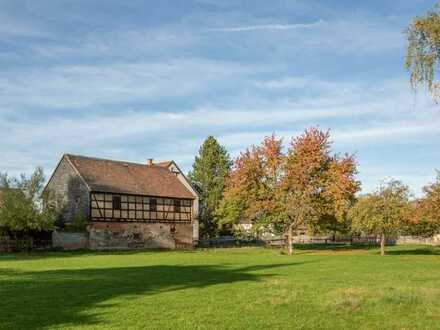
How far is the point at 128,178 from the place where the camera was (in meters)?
66.5

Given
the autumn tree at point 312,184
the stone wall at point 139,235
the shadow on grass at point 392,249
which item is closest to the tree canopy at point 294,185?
the autumn tree at point 312,184

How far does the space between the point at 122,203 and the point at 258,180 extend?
1724cm

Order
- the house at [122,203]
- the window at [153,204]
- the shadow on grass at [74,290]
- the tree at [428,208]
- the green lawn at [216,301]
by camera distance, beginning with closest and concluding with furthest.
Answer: the green lawn at [216,301], the shadow on grass at [74,290], the tree at [428,208], the house at [122,203], the window at [153,204]

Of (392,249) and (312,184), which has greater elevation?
(312,184)

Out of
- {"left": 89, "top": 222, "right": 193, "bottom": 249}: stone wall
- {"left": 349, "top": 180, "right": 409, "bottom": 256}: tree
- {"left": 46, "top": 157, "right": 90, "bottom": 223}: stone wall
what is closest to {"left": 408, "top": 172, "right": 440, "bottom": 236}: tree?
{"left": 349, "top": 180, "right": 409, "bottom": 256}: tree

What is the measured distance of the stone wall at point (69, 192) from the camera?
60.5 metres

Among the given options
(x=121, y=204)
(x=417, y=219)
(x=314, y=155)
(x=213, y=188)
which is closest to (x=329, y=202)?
(x=314, y=155)

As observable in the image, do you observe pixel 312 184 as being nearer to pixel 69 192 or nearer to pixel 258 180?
pixel 258 180

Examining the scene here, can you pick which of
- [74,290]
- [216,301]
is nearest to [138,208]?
[74,290]

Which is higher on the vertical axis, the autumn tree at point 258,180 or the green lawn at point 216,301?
the autumn tree at point 258,180

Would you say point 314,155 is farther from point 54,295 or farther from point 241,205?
point 54,295

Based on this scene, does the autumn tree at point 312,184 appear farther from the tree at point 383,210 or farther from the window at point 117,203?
the window at point 117,203

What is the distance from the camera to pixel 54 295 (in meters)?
17.1

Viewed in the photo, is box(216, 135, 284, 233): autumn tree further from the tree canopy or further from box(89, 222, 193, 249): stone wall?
box(89, 222, 193, 249): stone wall
